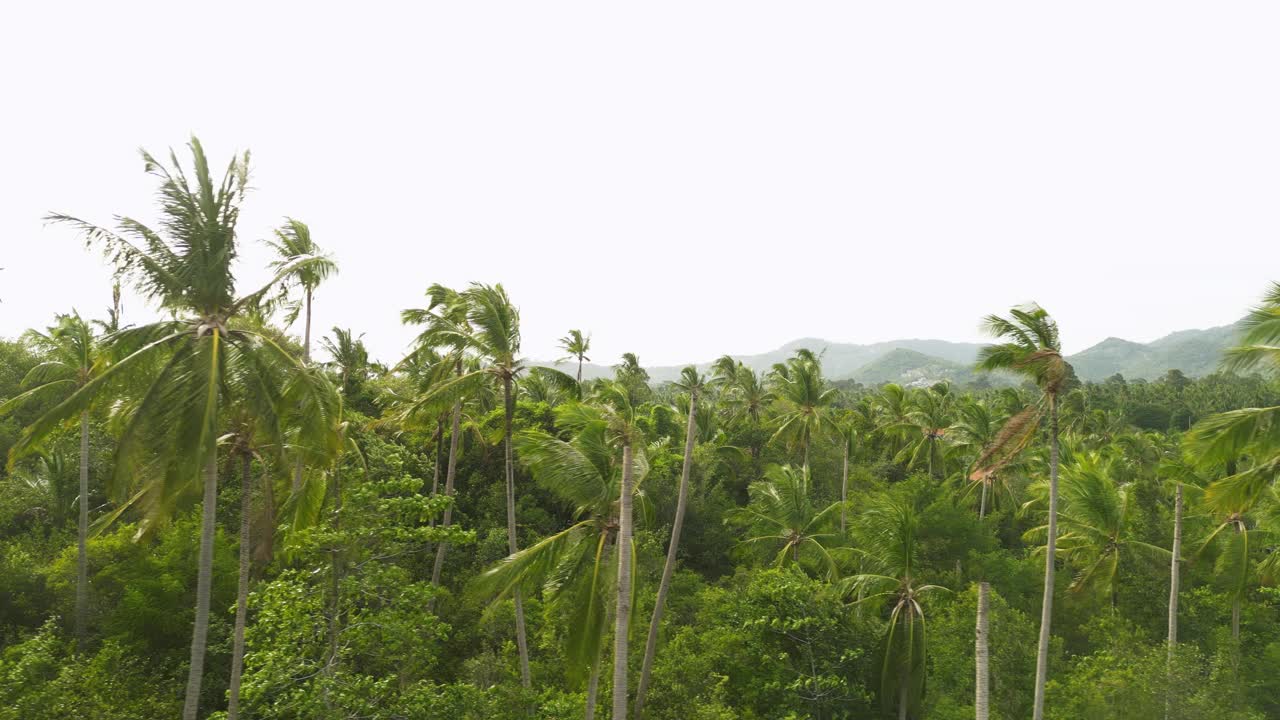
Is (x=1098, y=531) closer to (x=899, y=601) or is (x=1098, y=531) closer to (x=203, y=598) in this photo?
(x=899, y=601)

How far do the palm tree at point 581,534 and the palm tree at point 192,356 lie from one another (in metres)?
3.51

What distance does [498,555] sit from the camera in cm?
1966

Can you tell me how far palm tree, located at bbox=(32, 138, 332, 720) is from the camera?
763cm

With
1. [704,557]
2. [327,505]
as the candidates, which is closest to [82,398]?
[327,505]

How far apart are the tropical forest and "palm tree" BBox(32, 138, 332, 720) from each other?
4cm

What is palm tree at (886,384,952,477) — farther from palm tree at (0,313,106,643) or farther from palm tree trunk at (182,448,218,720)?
palm tree at (0,313,106,643)

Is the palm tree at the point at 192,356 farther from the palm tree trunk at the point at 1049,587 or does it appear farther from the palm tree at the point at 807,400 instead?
the palm tree at the point at 807,400

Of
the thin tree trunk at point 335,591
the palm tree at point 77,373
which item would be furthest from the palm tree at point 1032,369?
the palm tree at point 77,373

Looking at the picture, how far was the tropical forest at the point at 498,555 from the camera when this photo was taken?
28.5 ft

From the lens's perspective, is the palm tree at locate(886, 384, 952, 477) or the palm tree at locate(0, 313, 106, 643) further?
the palm tree at locate(886, 384, 952, 477)

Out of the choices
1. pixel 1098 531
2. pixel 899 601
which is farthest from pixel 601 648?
pixel 1098 531

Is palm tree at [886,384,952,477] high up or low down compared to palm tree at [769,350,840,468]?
down

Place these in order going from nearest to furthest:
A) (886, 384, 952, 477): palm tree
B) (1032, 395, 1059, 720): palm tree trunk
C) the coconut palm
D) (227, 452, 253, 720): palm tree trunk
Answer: (227, 452, 253, 720): palm tree trunk
(1032, 395, 1059, 720): palm tree trunk
the coconut palm
(886, 384, 952, 477): palm tree

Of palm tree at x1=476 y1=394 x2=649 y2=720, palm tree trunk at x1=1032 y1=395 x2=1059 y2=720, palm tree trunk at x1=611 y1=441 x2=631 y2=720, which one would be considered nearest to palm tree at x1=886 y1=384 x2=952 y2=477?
palm tree trunk at x1=1032 y1=395 x2=1059 y2=720
